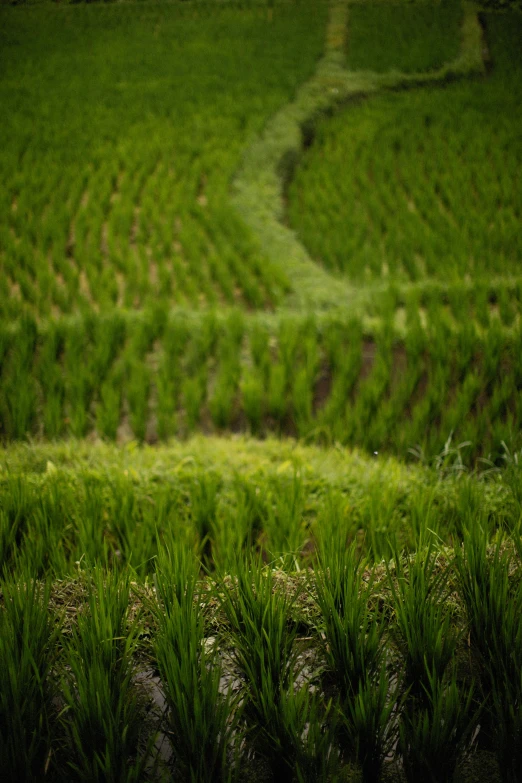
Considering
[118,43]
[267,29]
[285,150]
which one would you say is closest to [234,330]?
[285,150]

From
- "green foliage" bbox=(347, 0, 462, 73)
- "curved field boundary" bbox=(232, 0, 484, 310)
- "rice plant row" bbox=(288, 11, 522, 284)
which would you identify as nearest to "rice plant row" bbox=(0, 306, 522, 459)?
"curved field boundary" bbox=(232, 0, 484, 310)

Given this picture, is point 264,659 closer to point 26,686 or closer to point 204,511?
point 26,686

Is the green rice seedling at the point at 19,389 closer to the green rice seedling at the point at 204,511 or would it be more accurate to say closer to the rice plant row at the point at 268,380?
the rice plant row at the point at 268,380

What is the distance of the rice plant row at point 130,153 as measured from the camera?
140 inches

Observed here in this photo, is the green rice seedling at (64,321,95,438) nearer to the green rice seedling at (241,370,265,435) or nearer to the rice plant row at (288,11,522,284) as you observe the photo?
the green rice seedling at (241,370,265,435)

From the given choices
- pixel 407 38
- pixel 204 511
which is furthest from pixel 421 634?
pixel 407 38

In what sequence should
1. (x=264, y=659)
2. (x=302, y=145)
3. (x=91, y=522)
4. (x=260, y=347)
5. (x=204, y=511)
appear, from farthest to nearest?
(x=302, y=145) < (x=260, y=347) < (x=204, y=511) < (x=91, y=522) < (x=264, y=659)

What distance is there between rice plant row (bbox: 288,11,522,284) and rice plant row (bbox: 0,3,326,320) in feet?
2.58

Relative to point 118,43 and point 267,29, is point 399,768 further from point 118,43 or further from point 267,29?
point 267,29

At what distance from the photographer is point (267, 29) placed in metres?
9.23

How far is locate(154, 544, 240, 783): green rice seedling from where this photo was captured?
0.62 m

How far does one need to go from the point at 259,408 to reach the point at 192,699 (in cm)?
175

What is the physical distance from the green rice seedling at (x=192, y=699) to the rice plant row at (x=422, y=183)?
10.2 ft

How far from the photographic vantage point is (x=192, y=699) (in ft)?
2.16
